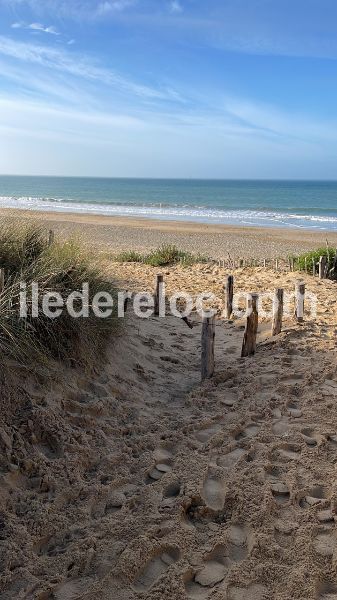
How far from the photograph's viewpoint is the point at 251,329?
6.77 m

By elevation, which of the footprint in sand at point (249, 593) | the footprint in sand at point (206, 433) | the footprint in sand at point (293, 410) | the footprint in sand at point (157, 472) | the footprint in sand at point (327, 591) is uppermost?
the footprint in sand at point (293, 410)

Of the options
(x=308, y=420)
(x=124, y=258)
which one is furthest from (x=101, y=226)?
(x=308, y=420)

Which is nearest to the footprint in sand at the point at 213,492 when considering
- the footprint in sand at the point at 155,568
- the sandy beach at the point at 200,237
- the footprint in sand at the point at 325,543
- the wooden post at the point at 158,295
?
the footprint in sand at the point at 155,568

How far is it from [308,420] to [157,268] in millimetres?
8257

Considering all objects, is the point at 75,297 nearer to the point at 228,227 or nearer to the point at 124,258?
the point at 124,258

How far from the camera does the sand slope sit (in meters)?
3.12

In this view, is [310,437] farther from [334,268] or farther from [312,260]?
[312,260]

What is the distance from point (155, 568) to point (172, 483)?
35.0 inches

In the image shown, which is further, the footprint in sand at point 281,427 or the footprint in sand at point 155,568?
the footprint in sand at point 281,427

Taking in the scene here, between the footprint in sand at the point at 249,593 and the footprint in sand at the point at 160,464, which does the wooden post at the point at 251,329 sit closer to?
the footprint in sand at the point at 160,464

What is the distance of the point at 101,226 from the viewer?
3128cm

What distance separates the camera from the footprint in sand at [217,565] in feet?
9.97

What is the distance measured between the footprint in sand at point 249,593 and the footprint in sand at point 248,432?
5.85 feet

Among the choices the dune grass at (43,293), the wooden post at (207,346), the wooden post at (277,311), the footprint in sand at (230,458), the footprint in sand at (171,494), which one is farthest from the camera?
the wooden post at (277,311)
